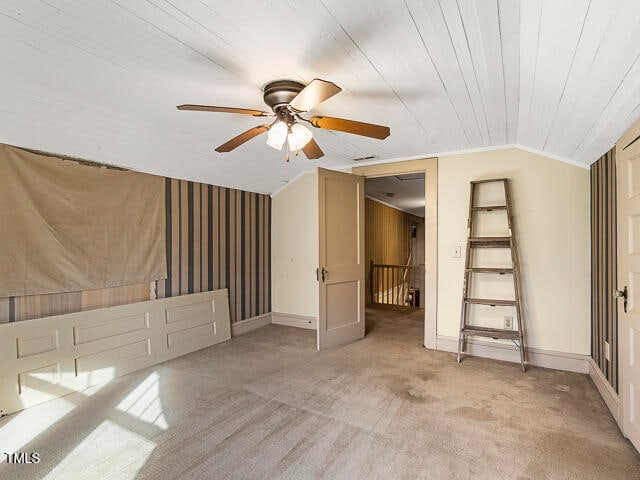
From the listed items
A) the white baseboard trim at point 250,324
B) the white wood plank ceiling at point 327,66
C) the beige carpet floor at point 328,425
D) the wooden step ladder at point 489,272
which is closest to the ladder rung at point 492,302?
the wooden step ladder at point 489,272

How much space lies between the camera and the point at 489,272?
329 cm

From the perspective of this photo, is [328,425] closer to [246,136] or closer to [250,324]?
[246,136]

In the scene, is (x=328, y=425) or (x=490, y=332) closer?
(x=328, y=425)

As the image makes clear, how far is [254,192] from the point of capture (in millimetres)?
4676

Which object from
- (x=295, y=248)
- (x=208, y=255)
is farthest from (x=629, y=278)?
(x=208, y=255)

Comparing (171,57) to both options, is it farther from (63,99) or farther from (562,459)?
(562,459)

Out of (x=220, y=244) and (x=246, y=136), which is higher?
(x=246, y=136)

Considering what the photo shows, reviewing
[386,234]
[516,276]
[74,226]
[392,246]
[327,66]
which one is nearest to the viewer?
[327,66]

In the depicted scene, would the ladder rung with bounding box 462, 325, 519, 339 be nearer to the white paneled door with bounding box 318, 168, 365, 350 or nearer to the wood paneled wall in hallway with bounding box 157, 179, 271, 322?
the white paneled door with bounding box 318, 168, 365, 350

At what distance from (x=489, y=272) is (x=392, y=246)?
4987 millimetres

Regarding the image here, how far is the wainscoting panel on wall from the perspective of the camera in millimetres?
2414

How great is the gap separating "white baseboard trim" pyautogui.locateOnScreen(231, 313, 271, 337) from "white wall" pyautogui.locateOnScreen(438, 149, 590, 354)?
2962mm

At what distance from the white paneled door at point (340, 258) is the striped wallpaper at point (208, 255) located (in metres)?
1.41

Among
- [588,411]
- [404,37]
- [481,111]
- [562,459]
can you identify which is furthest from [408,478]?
[481,111]
